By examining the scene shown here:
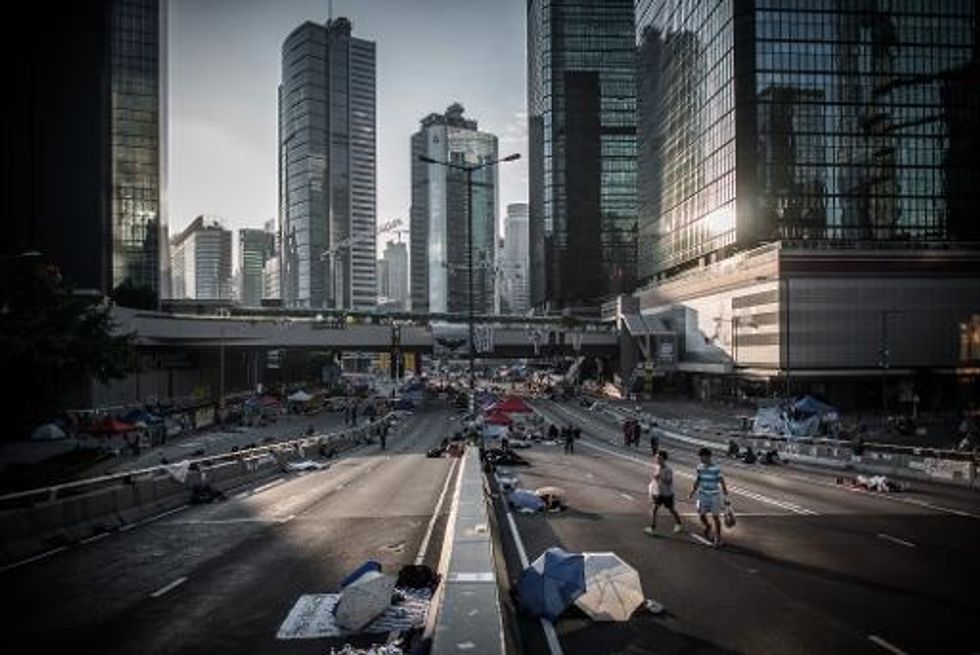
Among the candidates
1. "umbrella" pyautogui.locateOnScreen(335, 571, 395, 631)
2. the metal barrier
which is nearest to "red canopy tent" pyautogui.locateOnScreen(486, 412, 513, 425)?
the metal barrier

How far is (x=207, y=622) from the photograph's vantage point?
1136cm

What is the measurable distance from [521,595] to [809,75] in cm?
11134

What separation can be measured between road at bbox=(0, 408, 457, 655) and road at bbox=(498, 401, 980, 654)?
321 centimetres

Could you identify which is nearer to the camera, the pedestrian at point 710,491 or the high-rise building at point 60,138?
the pedestrian at point 710,491

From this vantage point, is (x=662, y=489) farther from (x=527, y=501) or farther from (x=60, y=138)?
(x=60, y=138)

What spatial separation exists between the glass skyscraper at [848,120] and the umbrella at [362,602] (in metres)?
105

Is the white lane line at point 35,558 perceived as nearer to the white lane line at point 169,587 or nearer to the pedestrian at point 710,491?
the white lane line at point 169,587

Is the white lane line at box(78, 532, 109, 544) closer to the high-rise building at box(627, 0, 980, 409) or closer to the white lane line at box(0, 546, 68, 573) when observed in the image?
the white lane line at box(0, 546, 68, 573)

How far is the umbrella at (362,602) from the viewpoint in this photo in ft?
35.1

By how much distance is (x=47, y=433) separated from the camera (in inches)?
1992

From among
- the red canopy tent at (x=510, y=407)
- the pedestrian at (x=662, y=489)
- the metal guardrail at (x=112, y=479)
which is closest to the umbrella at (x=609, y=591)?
the pedestrian at (x=662, y=489)

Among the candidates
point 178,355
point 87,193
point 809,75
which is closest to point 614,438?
point 178,355

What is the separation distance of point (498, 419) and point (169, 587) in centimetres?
3649

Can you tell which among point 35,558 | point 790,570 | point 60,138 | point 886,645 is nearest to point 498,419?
point 35,558
